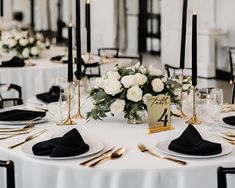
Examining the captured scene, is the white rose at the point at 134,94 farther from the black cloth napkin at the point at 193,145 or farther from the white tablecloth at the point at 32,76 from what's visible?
the white tablecloth at the point at 32,76

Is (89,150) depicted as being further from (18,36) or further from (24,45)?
(18,36)

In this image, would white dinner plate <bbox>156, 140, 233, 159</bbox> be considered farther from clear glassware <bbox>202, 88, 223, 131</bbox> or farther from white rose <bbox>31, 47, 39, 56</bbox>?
white rose <bbox>31, 47, 39, 56</bbox>

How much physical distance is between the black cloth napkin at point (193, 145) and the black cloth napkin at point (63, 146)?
43cm

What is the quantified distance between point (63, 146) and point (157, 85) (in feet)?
2.49

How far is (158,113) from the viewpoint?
2967 mm

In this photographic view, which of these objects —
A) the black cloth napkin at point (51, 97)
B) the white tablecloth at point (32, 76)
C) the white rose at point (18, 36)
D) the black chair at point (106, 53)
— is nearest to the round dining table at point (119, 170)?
the black cloth napkin at point (51, 97)

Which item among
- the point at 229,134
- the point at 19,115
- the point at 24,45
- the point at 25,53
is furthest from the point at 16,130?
the point at 24,45

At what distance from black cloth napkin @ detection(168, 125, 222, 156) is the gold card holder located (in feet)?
1.02

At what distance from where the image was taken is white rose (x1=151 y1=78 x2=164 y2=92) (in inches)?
120

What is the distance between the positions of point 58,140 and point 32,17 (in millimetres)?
17577

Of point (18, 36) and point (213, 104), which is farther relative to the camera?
point (18, 36)

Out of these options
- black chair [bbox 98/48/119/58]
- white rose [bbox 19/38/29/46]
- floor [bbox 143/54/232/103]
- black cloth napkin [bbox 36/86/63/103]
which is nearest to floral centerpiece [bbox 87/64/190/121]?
black cloth napkin [bbox 36/86/63/103]

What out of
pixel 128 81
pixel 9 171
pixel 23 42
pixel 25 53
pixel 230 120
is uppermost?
pixel 23 42

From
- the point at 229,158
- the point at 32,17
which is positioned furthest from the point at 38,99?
the point at 32,17
